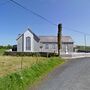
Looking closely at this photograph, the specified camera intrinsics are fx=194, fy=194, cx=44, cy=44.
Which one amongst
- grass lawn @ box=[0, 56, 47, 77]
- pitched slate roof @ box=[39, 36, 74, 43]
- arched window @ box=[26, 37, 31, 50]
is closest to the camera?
grass lawn @ box=[0, 56, 47, 77]

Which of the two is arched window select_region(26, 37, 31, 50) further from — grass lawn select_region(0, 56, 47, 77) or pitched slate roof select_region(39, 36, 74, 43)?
grass lawn select_region(0, 56, 47, 77)

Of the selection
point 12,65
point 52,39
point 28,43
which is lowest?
point 12,65

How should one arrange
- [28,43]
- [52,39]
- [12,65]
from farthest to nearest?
[52,39], [28,43], [12,65]

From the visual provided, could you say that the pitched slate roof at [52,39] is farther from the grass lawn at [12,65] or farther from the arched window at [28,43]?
the grass lawn at [12,65]

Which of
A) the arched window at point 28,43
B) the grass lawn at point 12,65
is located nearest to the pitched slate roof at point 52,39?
the arched window at point 28,43

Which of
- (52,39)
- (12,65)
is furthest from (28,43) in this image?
(12,65)

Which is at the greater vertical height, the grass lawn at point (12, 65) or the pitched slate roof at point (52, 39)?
the pitched slate roof at point (52, 39)

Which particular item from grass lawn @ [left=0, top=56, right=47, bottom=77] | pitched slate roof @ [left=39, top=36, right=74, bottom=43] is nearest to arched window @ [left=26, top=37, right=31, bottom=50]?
pitched slate roof @ [left=39, top=36, right=74, bottom=43]

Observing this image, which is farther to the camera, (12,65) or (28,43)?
(28,43)

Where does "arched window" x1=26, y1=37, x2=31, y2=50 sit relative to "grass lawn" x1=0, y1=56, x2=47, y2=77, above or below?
above

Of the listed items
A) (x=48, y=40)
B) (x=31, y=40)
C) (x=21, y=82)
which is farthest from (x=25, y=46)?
(x=21, y=82)

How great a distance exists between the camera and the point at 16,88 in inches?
373

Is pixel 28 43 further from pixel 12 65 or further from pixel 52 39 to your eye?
pixel 12 65

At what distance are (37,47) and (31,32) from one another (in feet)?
13.8
